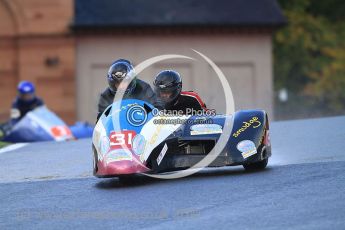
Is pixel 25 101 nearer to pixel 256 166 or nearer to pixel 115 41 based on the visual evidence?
pixel 256 166

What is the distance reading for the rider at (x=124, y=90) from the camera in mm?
12227

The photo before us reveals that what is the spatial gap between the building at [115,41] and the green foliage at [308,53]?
1056 cm

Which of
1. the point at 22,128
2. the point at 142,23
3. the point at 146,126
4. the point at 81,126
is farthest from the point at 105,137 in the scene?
the point at 142,23

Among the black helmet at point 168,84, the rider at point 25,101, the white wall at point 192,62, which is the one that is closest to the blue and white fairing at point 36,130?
the rider at point 25,101

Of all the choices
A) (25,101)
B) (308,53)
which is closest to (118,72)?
(25,101)

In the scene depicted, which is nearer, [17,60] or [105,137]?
[105,137]

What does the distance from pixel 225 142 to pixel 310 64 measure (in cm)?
3631

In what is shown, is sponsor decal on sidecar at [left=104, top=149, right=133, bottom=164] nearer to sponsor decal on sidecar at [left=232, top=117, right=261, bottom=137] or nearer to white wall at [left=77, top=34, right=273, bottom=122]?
sponsor decal on sidecar at [left=232, top=117, right=261, bottom=137]

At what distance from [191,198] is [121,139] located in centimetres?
136

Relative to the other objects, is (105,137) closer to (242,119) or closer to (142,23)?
(242,119)

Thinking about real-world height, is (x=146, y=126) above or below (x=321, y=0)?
below

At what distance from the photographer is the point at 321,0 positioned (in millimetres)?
49562

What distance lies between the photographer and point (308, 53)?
156 feet

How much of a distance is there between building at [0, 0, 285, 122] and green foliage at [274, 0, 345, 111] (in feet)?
34.6
